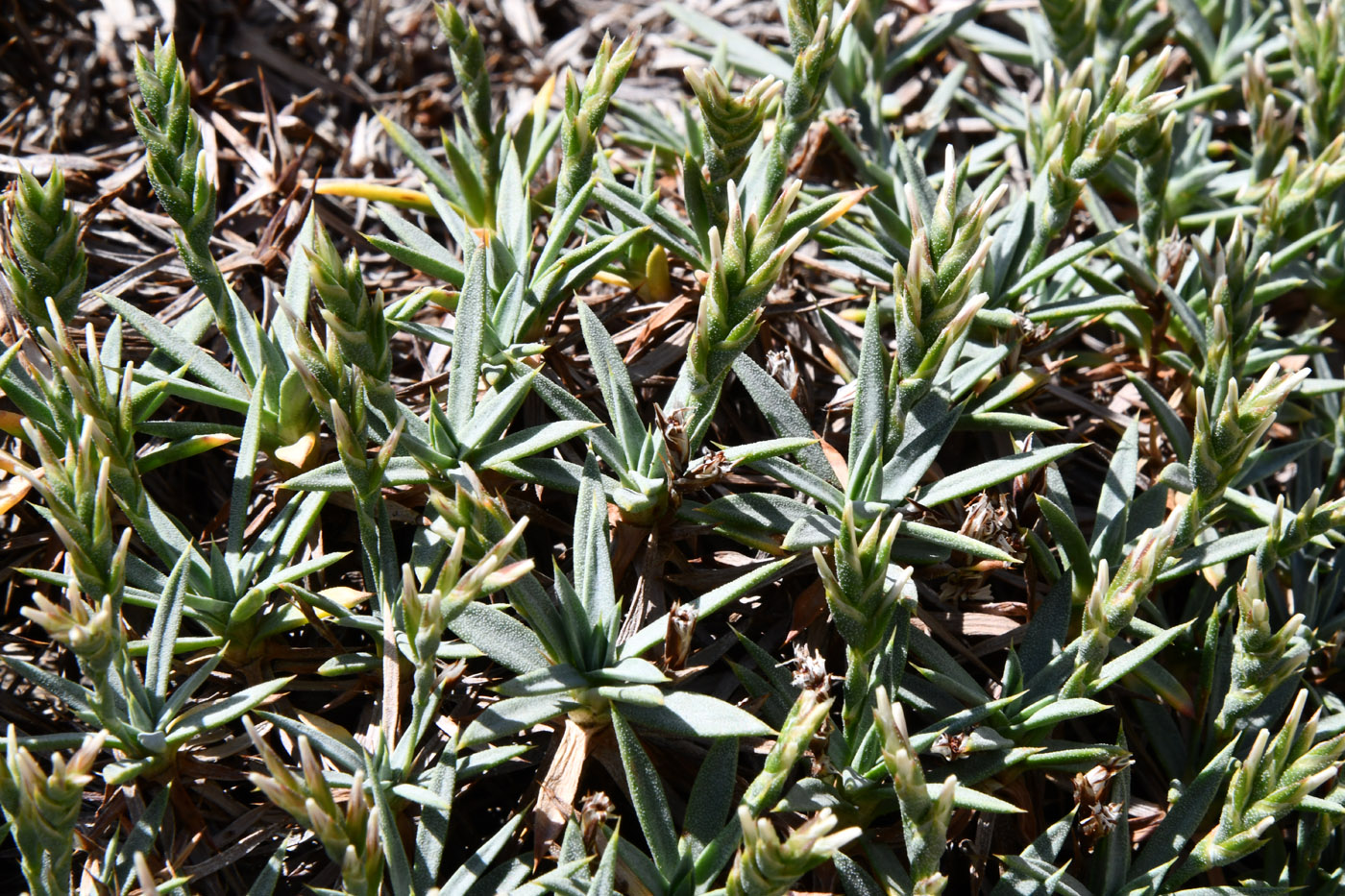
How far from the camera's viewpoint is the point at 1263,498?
174 centimetres

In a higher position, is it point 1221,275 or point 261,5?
point 261,5

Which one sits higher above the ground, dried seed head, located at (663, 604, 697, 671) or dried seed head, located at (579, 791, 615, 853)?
dried seed head, located at (663, 604, 697, 671)

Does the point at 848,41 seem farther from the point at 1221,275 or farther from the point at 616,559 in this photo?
the point at 616,559

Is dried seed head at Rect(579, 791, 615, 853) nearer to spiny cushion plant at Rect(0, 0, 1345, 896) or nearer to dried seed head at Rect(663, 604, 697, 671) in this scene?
spiny cushion plant at Rect(0, 0, 1345, 896)

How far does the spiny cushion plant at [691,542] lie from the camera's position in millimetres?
1220

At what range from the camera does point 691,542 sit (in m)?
1.52

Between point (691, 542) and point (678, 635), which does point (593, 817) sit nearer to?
point (678, 635)

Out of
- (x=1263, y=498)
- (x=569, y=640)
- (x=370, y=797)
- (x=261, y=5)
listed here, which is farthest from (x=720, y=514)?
(x=261, y=5)

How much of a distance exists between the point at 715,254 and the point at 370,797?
77 cm

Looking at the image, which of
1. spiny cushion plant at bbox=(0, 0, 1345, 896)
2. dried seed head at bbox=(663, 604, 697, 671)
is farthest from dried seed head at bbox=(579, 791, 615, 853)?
dried seed head at bbox=(663, 604, 697, 671)

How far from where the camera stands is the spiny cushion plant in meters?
1.22

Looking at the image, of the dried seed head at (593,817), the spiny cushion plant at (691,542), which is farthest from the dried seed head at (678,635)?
the dried seed head at (593,817)

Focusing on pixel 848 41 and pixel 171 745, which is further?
pixel 848 41

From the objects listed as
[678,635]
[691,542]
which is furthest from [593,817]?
[691,542]
